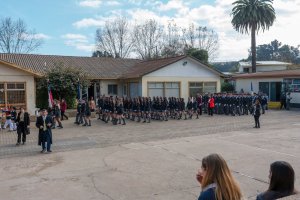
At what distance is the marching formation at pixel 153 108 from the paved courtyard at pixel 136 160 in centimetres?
257

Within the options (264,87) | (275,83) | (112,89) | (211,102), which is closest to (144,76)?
(112,89)

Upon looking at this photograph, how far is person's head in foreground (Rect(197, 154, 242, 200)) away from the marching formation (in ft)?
56.8

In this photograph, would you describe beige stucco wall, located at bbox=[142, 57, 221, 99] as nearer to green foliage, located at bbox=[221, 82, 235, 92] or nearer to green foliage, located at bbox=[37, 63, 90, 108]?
green foliage, located at bbox=[37, 63, 90, 108]

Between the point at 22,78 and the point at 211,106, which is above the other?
the point at 22,78

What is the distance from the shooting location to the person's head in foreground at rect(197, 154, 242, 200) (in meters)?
3.35

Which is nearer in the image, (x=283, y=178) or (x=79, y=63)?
(x=283, y=178)

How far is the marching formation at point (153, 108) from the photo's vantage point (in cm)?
2098

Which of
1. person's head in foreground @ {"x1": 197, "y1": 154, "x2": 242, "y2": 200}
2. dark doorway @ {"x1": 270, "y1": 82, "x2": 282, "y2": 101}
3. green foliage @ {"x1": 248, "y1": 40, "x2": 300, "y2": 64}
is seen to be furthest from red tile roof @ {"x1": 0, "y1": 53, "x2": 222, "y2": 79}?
green foliage @ {"x1": 248, "y1": 40, "x2": 300, "y2": 64}

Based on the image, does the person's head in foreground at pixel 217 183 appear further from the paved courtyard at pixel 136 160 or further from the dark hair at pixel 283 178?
the paved courtyard at pixel 136 160

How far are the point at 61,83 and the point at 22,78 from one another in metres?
2.89

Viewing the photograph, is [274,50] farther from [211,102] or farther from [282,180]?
[282,180]

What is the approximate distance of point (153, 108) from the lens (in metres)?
22.5

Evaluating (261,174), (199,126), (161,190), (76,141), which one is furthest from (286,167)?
(199,126)

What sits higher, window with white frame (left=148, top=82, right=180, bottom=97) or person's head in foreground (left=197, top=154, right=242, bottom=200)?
window with white frame (left=148, top=82, right=180, bottom=97)
